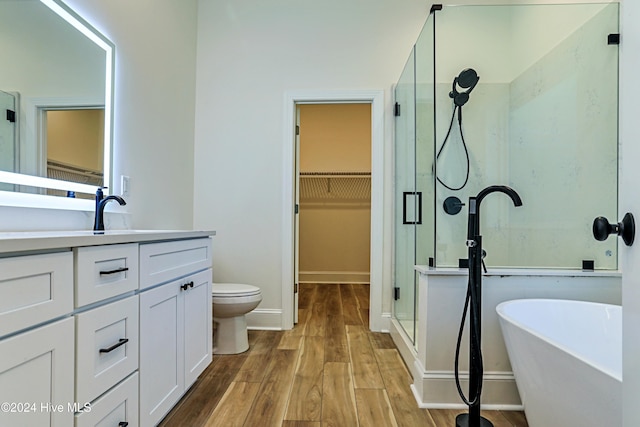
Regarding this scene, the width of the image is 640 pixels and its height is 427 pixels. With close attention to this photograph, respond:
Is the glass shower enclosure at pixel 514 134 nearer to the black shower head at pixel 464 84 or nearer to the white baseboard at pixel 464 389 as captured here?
the black shower head at pixel 464 84

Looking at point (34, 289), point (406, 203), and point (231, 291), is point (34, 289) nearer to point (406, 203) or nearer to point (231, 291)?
point (231, 291)

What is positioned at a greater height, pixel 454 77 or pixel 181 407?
pixel 454 77

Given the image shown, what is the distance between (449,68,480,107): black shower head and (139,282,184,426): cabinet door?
200 centimetres

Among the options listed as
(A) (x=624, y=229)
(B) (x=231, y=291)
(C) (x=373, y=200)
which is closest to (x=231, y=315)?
(B) (x=231, y=291)

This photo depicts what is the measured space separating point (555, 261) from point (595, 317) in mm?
402

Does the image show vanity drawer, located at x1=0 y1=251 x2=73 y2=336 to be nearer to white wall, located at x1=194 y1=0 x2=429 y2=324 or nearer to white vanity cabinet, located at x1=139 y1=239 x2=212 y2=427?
white vanity cabinet, located at x1=139 y1=239 x2=212 y2=427

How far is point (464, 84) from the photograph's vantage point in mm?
2238

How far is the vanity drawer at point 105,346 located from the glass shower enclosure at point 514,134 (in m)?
1.42

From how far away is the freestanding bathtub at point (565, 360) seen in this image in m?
0.93

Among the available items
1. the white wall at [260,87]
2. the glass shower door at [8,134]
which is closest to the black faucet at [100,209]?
the glass shower door at [8,134]

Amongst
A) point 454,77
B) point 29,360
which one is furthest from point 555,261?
point 29,360

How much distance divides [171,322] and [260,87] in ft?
6.88

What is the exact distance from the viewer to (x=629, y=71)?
60 cm

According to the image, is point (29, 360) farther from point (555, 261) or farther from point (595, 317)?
point (555, 261)
